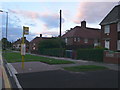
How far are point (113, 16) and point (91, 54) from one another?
10839 millimetres

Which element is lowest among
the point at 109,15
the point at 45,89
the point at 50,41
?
the point at 45,89

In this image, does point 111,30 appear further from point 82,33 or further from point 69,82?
point 82,33

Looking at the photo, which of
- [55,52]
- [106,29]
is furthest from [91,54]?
[55,52]

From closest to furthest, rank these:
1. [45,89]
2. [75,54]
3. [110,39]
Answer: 1. [45,89]
2. [75,54]
3. [110,39]

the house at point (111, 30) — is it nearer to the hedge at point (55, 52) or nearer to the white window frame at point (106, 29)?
the white window frame at point (106, 29)

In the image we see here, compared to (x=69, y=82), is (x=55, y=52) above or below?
above

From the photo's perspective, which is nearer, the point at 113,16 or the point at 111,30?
the point at 111,30

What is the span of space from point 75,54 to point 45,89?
2143 cm

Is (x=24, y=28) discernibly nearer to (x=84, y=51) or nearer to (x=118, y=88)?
(x=118, y=88)

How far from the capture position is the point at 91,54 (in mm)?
23453

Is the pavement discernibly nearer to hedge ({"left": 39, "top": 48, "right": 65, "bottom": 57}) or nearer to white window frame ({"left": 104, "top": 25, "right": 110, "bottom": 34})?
white window frame ({"left": 104, "top": 25, "right": 110, "bottom": 34})

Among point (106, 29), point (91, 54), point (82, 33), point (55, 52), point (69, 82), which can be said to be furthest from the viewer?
point (82, 33)

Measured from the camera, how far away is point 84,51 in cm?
2531

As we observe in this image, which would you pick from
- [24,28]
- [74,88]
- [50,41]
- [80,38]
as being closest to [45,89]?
[74,88]
